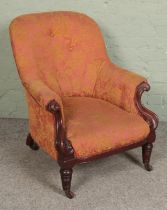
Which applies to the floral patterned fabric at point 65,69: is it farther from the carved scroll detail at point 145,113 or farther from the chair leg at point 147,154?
the chair leg at point 147,154

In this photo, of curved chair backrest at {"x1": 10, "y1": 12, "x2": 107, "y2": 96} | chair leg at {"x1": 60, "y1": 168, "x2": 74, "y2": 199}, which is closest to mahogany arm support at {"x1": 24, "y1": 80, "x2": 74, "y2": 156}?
chair leg at {"x1": 60, "y1": 168, "x2": 74, "y2": 199}

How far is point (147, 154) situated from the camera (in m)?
2.30

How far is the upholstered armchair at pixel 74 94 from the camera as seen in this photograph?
6.48 ft

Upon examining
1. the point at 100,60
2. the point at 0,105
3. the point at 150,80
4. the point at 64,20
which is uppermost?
the point at 64,20

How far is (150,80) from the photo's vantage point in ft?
9.57

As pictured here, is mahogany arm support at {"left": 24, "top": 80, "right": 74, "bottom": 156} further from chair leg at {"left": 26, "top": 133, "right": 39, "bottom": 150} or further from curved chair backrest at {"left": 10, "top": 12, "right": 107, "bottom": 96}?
chair leg at {"left": 26, "top": 133, "right": 39, "bottom": 150}

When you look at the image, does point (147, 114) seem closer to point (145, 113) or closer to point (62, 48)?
point (145, 113)

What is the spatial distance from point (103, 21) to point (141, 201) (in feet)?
4.45

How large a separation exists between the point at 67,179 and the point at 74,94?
0.65 metres

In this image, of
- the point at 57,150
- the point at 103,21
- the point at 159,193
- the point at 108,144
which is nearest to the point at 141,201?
the point at 159,193

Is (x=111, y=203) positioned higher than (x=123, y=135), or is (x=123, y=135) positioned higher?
(x=123, y=135)

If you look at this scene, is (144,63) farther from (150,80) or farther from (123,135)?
(123,135)

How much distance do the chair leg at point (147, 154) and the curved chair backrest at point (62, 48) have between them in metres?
0.51

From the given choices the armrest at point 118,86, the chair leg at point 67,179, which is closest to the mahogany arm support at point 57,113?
the chair leg at point 67,179
